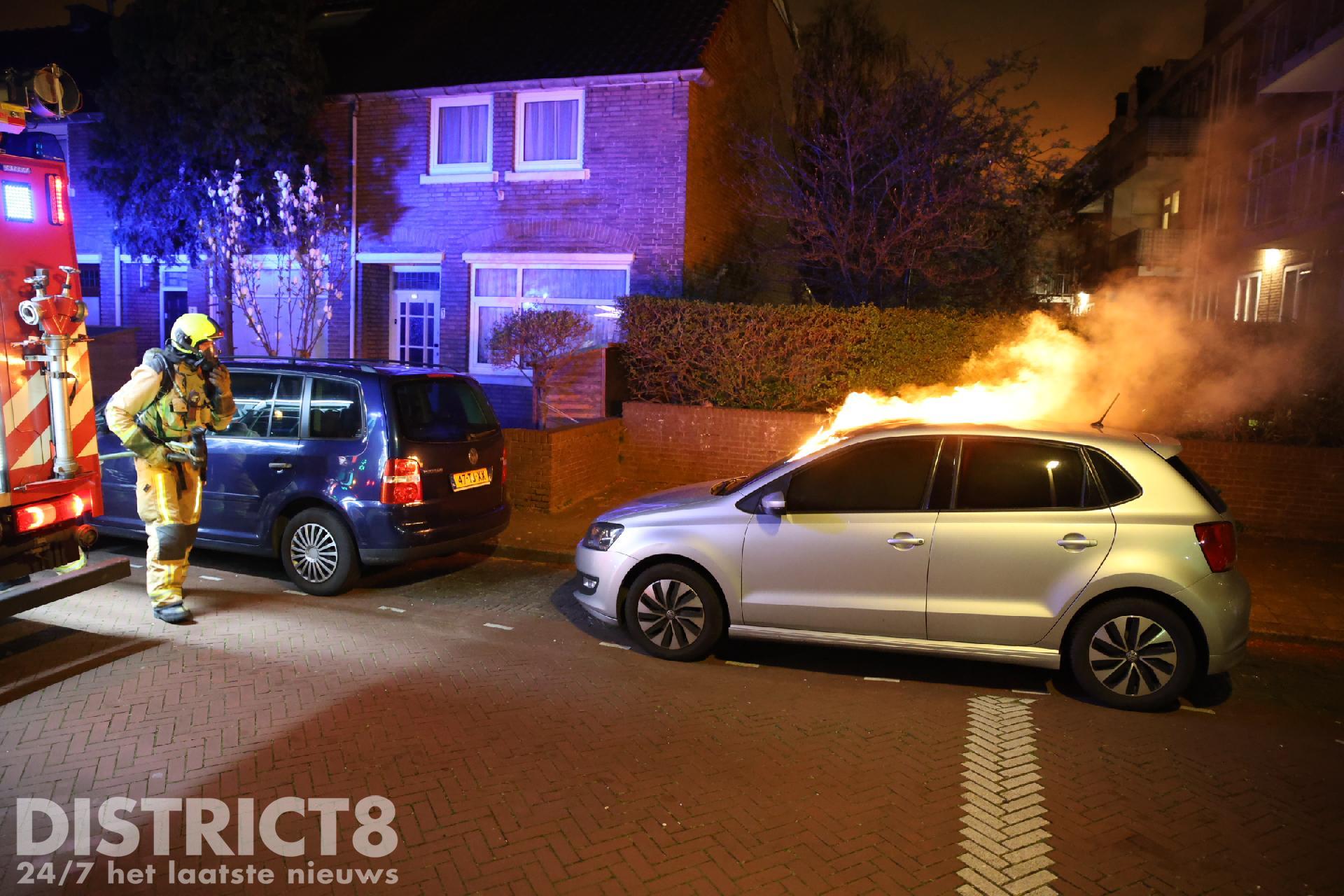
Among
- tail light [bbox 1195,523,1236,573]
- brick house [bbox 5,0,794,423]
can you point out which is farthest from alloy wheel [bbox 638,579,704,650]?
brick house [bbox 5,0,794,423]

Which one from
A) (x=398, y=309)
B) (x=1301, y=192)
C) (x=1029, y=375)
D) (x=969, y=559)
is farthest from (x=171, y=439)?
(x=1301, y=192)

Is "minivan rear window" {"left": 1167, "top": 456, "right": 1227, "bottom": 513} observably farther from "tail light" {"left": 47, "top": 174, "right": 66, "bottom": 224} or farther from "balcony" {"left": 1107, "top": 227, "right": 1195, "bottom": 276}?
"balcony" {"left": 1107, "top": 227, "right": 1195, "bottom": 276}

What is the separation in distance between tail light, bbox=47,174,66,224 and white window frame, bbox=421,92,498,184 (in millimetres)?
9889

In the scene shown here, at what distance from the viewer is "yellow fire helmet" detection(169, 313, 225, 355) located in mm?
6141

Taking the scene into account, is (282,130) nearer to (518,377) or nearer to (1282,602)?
(518,377)

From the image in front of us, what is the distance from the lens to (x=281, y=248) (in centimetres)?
1532

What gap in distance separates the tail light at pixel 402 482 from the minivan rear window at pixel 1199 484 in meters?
5.07

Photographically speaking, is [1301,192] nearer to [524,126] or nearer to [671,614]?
[524,126]

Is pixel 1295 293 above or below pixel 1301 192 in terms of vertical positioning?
below

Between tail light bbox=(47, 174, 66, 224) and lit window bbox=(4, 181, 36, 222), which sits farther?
tail light bbox=(47, 174, 66, 224)

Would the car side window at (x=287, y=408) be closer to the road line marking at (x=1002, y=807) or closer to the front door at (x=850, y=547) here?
the front door at (x=850, y=547)

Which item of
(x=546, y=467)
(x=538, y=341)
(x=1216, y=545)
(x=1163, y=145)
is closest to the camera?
(x=1216, y=545)

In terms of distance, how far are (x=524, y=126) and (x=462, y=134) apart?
1.14 meters

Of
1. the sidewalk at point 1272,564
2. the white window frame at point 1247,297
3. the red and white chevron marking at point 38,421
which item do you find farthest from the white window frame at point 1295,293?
the red and white chevron marking at point 38,421
